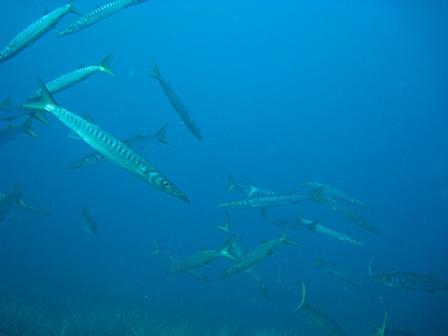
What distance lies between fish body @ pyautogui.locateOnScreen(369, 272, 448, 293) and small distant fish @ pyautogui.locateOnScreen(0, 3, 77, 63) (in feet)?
24.7

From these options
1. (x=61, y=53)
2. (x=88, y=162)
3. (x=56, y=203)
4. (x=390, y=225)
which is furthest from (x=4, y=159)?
(x=390, y=225)

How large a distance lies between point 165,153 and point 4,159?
78.3ft

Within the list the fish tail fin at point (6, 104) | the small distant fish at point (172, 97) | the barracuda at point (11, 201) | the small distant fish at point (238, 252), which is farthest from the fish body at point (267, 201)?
the fish tail fin at point (6, 104)

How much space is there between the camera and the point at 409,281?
8570mm

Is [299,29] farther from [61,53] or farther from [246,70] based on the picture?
[61,53]

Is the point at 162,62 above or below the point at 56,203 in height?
above

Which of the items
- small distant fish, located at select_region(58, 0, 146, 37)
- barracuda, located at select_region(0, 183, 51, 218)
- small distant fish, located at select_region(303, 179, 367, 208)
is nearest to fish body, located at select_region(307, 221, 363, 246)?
small distant fish, located at select_region(303, 179, 367, 208)

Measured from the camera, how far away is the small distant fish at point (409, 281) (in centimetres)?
821

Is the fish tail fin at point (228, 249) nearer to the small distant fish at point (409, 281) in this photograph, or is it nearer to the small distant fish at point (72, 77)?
the small distant fish at point (409, 281)

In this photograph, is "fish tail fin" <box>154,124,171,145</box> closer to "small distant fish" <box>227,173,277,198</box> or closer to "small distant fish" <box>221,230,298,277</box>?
"small distant fish" <box>227,173,277,198</box>

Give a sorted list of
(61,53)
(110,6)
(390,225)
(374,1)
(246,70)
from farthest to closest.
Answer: (246,70), (61,53), (374,1), (390,225), (110,6)

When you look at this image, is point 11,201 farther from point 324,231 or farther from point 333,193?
point 333,193

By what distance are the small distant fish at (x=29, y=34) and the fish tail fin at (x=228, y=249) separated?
4625 millimetres

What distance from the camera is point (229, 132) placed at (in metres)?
86.1
